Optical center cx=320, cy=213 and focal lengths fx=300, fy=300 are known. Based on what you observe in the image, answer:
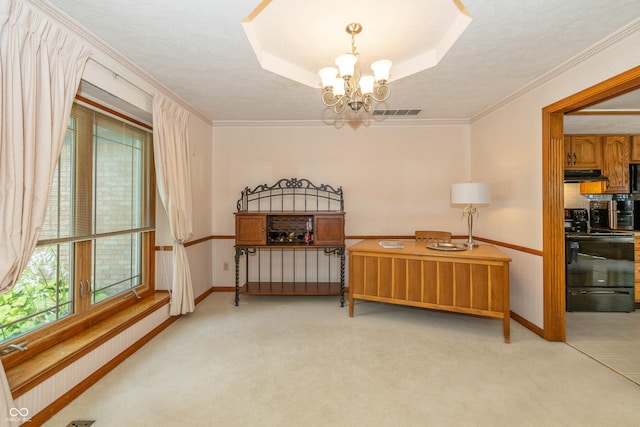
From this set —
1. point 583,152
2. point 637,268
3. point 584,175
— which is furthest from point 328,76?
point 637,268

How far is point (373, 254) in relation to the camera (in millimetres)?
3350

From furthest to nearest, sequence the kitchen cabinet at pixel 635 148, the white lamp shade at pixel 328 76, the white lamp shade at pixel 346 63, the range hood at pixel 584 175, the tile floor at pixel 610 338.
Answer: the kitchen cabinet at pixel 635 148 → the range hood at pixel 584 175 → the tile floor at pixel 610 338 → the white lamp shade at pixel 328 76 → the white lamp shade at pixel 346 63

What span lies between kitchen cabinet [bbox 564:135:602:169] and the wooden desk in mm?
2217

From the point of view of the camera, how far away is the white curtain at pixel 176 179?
2.94 m

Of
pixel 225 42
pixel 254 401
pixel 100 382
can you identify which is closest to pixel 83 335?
pixel 100 382

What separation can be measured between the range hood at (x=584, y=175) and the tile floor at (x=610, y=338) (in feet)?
5.65

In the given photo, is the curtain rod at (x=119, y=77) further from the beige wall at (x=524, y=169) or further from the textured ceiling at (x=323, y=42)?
the beige wall at (x=524, y=169)

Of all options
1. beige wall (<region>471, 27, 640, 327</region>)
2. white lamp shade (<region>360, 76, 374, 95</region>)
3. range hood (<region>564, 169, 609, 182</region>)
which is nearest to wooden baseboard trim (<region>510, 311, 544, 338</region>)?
beige wall (<region>471, 27, 640, 327</region>)

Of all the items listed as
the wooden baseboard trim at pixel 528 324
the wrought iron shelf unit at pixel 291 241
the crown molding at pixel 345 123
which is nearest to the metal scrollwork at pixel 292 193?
the wrought iron shelf unit at pixel 291 241

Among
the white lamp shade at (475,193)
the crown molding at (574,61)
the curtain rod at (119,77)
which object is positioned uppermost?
the crown molding at (574,61)

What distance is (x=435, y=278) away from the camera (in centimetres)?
306

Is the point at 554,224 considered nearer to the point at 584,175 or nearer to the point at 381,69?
the point at 584,175

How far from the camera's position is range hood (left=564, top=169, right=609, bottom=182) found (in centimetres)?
408

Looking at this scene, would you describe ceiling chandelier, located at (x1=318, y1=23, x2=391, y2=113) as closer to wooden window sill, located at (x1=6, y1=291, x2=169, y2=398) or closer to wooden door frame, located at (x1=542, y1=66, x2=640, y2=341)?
wooden door frame, located at (x1=542, y1=66, x2=640, y2=341)
